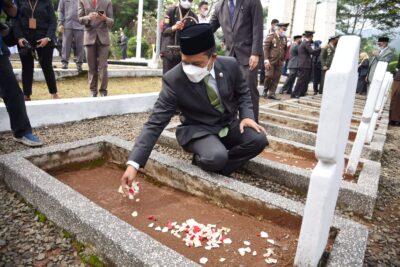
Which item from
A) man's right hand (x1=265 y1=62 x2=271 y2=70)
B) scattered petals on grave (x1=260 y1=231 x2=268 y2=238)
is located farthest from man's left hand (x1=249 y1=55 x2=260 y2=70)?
man's right hand (x1=265 y1=62 x2=271 y2=70)

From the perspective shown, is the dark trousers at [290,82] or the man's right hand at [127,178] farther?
the dark trousers at [290,82]

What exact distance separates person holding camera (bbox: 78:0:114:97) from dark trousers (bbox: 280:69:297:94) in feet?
19.0

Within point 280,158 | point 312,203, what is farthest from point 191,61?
point 280,158

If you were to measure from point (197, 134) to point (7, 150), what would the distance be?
1.89 m

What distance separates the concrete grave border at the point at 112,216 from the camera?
168cm

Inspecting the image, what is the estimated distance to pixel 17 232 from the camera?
213 centimetres

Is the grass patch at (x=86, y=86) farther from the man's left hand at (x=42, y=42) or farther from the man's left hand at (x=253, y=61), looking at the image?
the man's left hand at (x=253, y=61)

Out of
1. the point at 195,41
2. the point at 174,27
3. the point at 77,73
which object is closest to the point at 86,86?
the point at 77,73

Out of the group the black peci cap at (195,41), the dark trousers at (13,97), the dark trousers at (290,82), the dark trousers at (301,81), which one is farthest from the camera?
the dark trousers at (290,82)

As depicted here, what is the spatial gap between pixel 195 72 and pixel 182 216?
107cm

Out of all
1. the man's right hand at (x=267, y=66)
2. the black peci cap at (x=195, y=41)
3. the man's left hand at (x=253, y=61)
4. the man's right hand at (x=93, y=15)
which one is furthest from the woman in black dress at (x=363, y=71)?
the black peci cap at (x=195, y=41)

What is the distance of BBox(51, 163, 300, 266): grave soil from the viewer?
6.49ft

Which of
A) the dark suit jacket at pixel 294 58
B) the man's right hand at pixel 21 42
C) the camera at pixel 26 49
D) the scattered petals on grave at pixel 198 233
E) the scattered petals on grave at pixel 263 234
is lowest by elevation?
the scattered petals on grave at pixel 198 233

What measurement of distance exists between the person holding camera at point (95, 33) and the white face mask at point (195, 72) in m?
3.23
